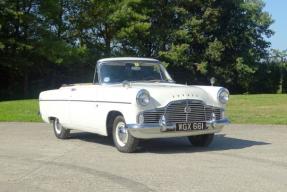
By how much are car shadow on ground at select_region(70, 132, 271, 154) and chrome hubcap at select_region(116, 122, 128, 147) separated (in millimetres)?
372

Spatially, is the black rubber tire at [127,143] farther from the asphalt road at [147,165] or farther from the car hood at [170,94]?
the car hood at [170,94]

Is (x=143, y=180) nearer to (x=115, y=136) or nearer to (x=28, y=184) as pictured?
(x=28, y=184)

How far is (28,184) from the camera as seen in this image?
23.9 feet

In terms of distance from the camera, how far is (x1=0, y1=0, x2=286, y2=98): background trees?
42.1 meters

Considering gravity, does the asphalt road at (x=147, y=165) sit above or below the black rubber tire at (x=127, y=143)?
below

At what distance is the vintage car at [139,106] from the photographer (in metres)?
9.83

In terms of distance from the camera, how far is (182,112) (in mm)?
10070

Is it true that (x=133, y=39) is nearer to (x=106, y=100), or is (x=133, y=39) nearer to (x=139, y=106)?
(x=106, y=100)

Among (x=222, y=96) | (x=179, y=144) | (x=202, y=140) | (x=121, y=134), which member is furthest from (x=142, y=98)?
(x=179, y=144)

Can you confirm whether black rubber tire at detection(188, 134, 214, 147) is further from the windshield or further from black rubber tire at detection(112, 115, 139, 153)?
black rubber tire at detection(112, 115, 139, 153)

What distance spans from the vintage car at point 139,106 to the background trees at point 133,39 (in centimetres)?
2939

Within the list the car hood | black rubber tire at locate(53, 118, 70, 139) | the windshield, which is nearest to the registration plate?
the car hood

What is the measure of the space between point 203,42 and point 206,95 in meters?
40.2

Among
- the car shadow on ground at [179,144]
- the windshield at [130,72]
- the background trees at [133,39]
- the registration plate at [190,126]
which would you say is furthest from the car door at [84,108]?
the background trees at [133,39]
